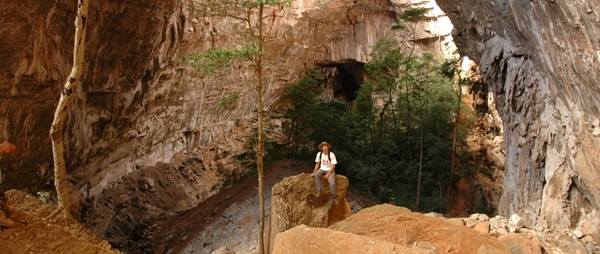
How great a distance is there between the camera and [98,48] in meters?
10.8

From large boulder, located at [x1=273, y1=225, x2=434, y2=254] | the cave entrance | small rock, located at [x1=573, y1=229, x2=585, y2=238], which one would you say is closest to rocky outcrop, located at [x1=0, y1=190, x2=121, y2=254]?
large boulder, located at [x1=273, y1=225, x2=434, y2=254]

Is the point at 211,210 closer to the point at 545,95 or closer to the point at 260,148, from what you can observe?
the point at 260,148

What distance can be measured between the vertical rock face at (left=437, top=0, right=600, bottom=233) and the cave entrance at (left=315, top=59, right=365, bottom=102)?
38.8 ft

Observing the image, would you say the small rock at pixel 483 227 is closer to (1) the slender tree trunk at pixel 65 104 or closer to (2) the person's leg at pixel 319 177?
(2) the person's leg at pixel 319 177

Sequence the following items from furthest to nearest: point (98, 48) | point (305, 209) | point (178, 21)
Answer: point (178, 21)
point (98, 48)
point (305, 209)

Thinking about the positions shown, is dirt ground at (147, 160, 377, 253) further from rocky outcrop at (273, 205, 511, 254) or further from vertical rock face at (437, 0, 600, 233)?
rocky outcrop at (273, 205, 511, 254)

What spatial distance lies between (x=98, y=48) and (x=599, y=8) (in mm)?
10271

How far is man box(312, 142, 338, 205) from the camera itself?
27.3ft

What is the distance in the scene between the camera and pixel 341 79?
28.0 meters

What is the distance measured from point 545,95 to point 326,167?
5.43 m

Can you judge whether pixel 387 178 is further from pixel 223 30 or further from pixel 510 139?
pixel 223 30

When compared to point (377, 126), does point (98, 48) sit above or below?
above

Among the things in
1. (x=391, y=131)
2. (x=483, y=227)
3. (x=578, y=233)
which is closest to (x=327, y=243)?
(x=483, y=227)

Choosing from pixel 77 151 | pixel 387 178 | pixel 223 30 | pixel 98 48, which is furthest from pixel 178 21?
pixel 387 178
